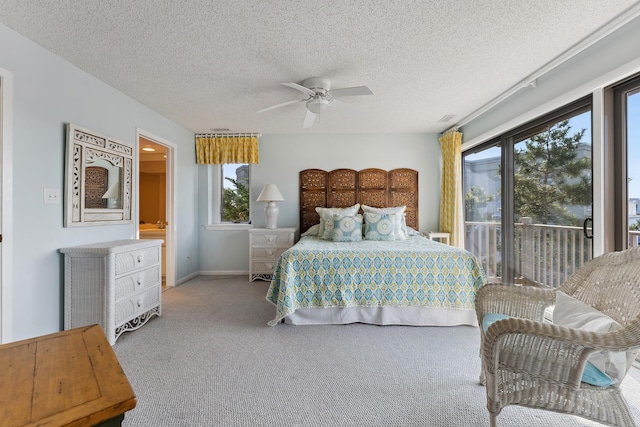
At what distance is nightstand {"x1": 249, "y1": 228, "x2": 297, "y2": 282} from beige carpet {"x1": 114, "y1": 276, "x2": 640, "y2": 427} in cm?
141

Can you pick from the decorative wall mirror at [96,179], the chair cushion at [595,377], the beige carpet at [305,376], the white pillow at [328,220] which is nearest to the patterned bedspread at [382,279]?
the beige carpet at [305,376]

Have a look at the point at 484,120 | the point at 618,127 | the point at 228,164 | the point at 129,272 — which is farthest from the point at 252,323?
the point at 484,120

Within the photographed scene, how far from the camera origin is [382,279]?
8.61 ft

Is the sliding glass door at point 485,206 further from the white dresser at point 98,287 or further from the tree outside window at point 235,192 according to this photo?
the white dresser at point 98,287

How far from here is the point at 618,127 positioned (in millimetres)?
2018

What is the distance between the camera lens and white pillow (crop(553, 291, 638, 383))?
1138 mm

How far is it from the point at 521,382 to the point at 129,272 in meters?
2.76

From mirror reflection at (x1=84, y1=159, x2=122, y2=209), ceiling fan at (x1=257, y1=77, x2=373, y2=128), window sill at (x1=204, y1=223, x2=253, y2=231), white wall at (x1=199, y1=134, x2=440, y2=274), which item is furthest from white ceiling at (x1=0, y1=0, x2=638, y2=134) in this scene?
window sill at (x1=204, y1=223, x2=253, y2=231)

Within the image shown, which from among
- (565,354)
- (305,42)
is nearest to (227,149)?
(305,42)

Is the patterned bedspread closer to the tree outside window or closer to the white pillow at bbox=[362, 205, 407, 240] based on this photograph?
the white pillow at bbox=[362, 205, 407, 240]

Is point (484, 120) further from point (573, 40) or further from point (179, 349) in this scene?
point (179, 349)

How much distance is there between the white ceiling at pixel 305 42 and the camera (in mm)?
1723

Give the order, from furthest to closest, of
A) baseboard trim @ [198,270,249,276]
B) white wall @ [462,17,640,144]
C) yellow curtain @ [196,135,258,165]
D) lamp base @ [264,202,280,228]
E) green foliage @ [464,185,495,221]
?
baseboard trim @ [198,270,249,276] → yellow curtain @ [196,135,258,165] → lamp base @ [264,202,280,228] → green foliage @ [464,185,495,221] → white wall @ [462,17,640,144]

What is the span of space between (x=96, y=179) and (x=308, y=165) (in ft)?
9.22
